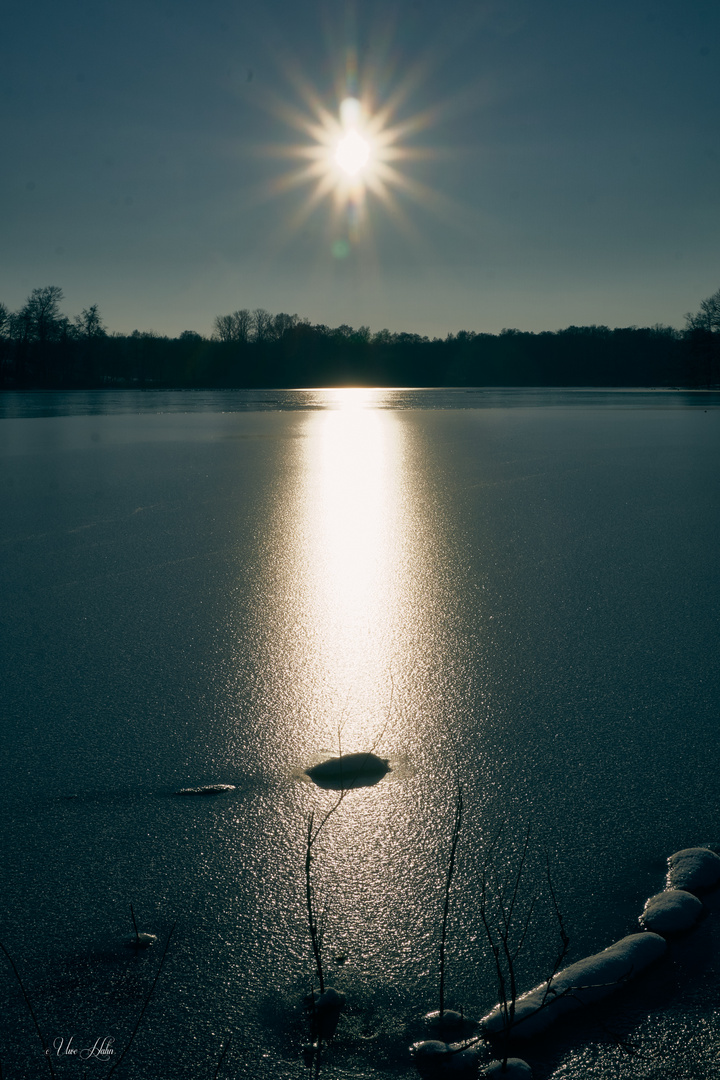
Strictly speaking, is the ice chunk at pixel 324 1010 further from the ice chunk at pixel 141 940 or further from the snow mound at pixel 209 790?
the snow mound at pixel 209 790

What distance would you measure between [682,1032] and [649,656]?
2305 mm

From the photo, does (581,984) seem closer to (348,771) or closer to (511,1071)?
(511,1071)

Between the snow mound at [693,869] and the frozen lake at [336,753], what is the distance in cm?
4

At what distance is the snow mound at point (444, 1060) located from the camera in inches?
59.2

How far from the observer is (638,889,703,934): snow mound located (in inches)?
75.2

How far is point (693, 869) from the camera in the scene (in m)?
2.10

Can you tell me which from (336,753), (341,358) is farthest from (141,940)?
(341,358)

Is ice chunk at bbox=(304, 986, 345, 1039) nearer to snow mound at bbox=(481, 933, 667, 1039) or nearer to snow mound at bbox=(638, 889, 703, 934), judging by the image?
snow mound at bbox=(481, 933, 667, 1039)

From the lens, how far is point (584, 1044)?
62.2 inches

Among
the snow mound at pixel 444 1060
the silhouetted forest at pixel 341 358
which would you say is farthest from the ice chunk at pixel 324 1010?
the silhouetted forest at pixel 341 358

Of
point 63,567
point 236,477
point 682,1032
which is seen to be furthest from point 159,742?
point 236,477
